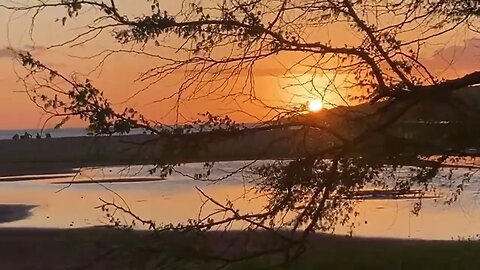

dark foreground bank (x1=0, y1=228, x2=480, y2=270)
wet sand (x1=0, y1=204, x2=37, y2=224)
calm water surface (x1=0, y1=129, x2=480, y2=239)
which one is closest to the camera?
dark foreground bank (x1=0, y1=228, x2=480, y2=270)

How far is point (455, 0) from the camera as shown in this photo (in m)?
6.17

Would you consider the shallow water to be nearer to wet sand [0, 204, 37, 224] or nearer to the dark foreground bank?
wet sand [0, 204, 37, 224]

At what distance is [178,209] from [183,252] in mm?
17180

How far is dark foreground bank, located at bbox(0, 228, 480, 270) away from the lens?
19.5 ft

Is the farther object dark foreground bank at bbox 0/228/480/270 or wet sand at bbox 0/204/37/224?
wet sand at bbox 0/204/37/224

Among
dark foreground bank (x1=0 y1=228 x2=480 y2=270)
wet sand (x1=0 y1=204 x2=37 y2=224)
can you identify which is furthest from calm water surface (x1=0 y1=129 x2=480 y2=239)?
dark foreground bank (x1=0 y1=228 x2=480 y2=270)

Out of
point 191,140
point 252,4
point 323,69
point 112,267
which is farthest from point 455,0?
point 112,267

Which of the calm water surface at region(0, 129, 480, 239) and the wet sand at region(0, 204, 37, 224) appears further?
the wet sand at region(0, 204, 37, 224)

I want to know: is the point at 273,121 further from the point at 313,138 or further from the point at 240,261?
the point at 240,261

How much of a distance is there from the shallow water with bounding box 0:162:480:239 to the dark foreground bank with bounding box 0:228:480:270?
0.78 metres

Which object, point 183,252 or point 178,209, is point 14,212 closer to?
point 178,209

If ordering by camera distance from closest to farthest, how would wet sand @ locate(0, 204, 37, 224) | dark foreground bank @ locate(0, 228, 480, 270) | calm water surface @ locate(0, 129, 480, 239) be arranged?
dark foreground bank @ locate(0, 228, 480, 270) → calm water surface @ locate(0, 129, 480, 239) → wet sand @ locate(0, 204, 37, 224)

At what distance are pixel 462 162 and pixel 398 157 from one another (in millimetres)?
635

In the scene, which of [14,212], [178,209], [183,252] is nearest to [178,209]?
[178,209]
